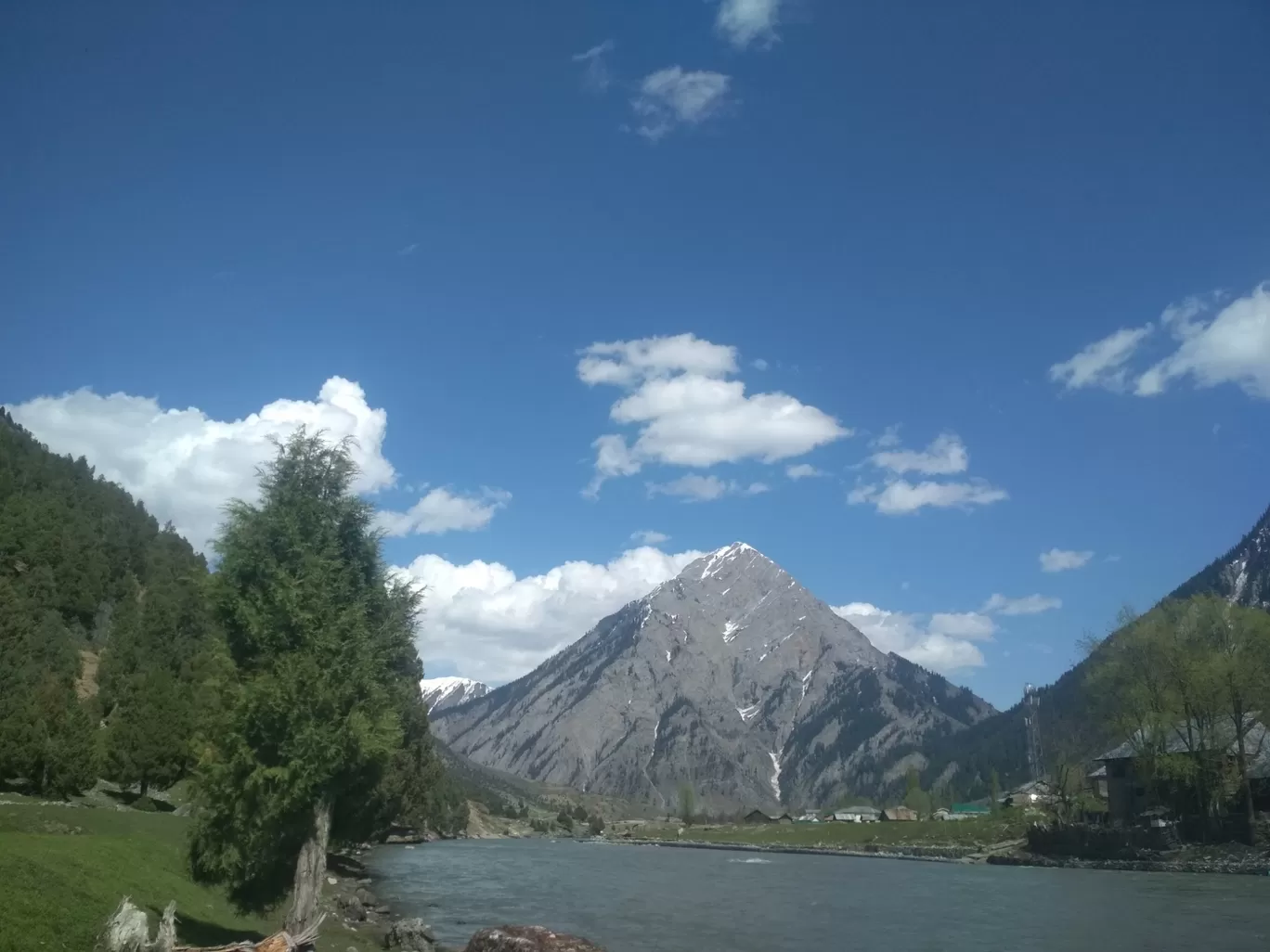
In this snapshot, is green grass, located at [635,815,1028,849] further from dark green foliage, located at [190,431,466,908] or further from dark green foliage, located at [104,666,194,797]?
dark green foliage, located at [190,431,466,908]

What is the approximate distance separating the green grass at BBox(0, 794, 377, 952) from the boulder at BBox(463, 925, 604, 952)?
7.20 metres

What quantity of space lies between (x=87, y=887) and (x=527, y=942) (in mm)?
10389

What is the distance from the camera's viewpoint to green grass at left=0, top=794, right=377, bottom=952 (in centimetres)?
1725

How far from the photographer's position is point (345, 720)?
854 inches

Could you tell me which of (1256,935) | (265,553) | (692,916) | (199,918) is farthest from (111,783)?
(1256,935)

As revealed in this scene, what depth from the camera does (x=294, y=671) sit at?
21500 mm

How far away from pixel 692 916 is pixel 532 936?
106 ft

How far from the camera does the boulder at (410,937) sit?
103ft

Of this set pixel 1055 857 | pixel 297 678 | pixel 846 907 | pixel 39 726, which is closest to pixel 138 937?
pixel 297 678

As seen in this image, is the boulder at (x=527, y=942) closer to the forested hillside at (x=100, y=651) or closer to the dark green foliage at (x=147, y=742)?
the forested hillside at (x=100, y=651)

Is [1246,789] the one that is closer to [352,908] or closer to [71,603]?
[352,908]

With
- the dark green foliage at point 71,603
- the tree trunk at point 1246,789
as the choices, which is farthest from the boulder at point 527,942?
the tree trunk at point 1246,789

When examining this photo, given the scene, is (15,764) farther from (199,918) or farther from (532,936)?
(532,936)

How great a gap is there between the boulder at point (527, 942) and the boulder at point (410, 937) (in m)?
10.1
